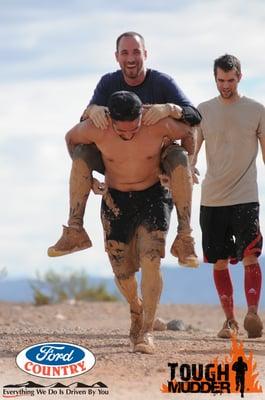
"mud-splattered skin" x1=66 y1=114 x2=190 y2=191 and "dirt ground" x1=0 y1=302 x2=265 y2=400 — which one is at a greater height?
"mud-splattered skin" x1=66 y1=114 x2=190 y2=191

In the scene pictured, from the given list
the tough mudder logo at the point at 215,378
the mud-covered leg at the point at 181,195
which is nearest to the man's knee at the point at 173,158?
the mud-covered leg at the point at 181,195

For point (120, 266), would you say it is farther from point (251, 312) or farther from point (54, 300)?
point (54, 300)

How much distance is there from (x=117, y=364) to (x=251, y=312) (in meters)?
2.84

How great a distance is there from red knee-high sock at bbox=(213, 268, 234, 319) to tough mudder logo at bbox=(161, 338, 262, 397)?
2.94 meters

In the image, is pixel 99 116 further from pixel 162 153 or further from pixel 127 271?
pixel 127 271

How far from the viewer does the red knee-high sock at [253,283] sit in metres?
12.5

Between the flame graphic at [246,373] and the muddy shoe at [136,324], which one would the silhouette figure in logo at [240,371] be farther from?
the muddy shoe at [136,324]

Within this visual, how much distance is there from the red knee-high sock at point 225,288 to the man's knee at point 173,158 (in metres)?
2.59

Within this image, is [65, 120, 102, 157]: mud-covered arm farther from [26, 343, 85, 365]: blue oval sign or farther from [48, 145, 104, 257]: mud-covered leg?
[26, 343, 85, 365]: blue oval sign

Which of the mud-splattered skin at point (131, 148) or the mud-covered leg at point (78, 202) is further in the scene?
the mud-covered leg at point (78, 202)

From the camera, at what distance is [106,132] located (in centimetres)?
1041

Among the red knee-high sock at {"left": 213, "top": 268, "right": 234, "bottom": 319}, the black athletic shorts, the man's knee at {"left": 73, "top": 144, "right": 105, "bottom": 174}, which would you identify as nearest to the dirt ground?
the red knee-high sock at {"left": 213, "top": 268, "right": 234, "bottom": 319}

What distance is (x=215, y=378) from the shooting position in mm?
9539

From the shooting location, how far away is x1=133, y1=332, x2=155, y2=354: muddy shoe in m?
10.4
